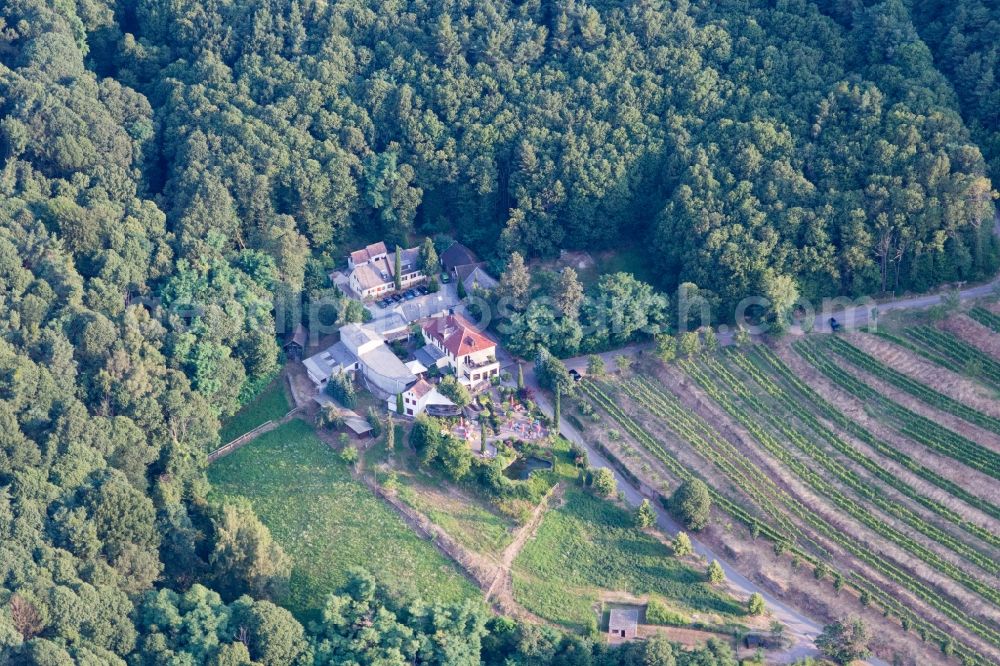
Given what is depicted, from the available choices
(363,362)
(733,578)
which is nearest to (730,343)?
(733,578)

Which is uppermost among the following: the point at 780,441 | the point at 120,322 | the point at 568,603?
the point at 120,322

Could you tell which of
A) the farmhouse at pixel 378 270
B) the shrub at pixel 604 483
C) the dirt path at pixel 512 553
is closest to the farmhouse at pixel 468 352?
the farmhouse at pixel 378 270

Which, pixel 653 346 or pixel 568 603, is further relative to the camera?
pixel 653 346

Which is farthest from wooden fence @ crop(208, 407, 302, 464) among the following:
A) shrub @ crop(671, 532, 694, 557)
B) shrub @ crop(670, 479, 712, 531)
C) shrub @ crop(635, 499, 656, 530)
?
shrub @ crop(671, 532, 694, 557)

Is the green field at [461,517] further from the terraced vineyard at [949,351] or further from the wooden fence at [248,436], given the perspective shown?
the terraced vineyard at [949,351]

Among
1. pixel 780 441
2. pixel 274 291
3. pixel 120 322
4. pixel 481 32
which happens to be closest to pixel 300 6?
pixel 481 32

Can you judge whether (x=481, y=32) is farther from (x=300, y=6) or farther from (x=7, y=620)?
(x=7, y=620)

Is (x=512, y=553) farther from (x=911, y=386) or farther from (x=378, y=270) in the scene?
(x=911, y=386)
